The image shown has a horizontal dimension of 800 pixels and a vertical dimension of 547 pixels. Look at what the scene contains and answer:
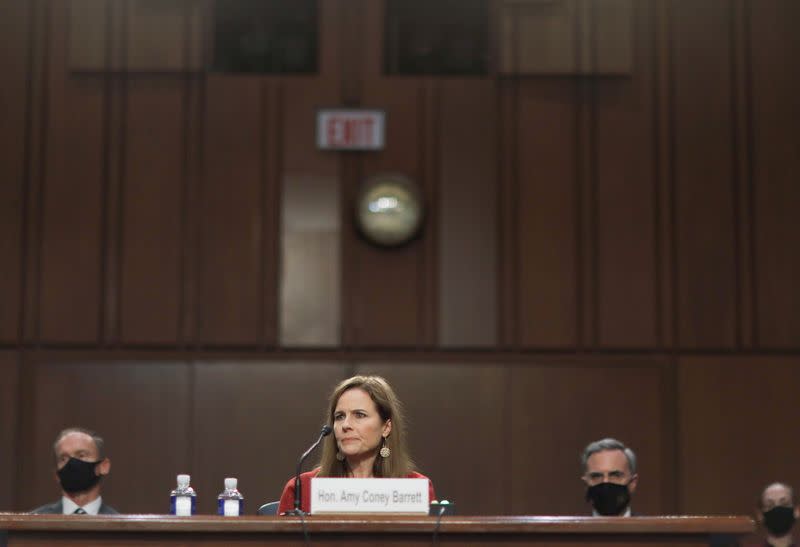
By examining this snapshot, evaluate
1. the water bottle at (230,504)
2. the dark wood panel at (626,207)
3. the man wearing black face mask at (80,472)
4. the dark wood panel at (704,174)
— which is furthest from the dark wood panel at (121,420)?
the water bottle at (230,504)

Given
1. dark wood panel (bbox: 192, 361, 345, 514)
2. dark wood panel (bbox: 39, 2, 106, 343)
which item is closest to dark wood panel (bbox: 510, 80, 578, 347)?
dark wood panel (bbox: 192, 361, 345, 514)

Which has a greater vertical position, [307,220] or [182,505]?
[307,220]

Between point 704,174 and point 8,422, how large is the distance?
3.87 metres

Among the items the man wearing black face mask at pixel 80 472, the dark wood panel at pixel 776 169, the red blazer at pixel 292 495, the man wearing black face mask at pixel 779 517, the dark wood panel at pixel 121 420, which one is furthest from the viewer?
the dark wood panel at pixel 776 169

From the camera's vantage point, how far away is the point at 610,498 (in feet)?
15.0

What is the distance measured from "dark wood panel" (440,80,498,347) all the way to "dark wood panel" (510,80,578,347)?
0.49 ft

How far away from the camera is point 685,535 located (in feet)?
9.73

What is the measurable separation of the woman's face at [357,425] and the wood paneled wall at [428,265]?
267 cm

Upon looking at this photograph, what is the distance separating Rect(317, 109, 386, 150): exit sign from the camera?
667cm

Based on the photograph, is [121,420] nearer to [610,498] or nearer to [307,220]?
[307,220]

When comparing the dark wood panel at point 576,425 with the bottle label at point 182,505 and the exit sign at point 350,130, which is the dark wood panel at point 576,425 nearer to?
the exit sign at point 350,130

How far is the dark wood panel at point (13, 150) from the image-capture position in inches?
259

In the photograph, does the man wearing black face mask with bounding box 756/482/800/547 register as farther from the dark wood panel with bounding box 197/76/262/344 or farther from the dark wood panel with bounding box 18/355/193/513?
the dark wood panel with bounding box 18/355/193/513

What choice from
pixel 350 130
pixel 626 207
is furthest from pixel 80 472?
pixel 626 207
